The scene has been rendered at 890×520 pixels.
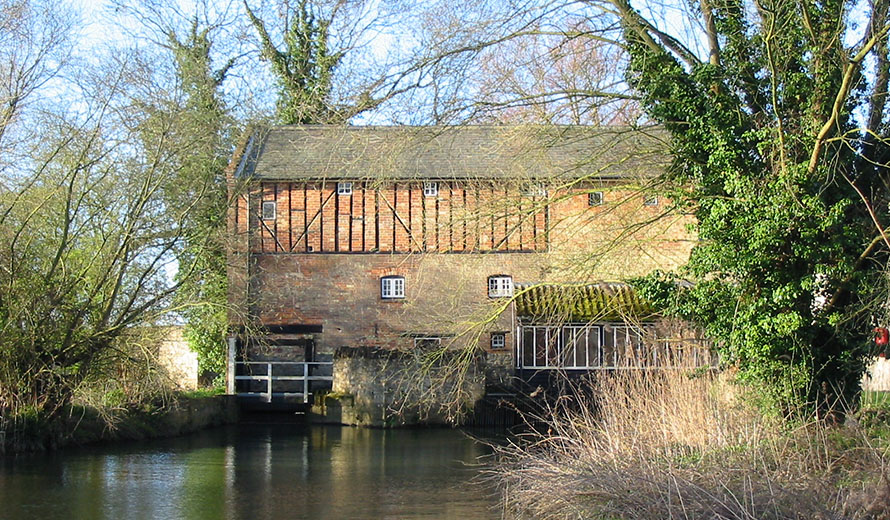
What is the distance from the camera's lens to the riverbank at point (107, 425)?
53.8ft

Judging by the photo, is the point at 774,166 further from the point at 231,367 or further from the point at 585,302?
the point at 231,367

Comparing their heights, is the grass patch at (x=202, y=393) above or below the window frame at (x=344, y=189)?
below

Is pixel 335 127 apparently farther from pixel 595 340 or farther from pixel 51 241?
pixel 595 340

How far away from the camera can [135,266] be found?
20.3 metres

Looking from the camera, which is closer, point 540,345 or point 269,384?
point 540,345

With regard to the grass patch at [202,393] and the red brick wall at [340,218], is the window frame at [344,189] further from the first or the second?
the grass patch at [202,393]

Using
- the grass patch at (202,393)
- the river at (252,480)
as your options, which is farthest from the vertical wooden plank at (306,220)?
the river at (252,480)

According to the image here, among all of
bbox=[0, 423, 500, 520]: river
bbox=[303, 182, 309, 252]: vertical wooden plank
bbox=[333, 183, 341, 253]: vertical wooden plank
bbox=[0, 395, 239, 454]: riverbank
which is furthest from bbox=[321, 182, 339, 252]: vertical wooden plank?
bbox=[0, 423, 500, 520]: river

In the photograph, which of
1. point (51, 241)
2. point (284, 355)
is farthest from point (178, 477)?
point (284, 355)

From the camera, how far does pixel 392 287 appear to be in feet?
88.4

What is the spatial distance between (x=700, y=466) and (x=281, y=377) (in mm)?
17753

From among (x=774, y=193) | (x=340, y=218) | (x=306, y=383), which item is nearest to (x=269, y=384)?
(x=306, y=383)

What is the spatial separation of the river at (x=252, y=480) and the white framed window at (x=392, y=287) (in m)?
6.95

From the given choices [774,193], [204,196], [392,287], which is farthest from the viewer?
[392,287]
